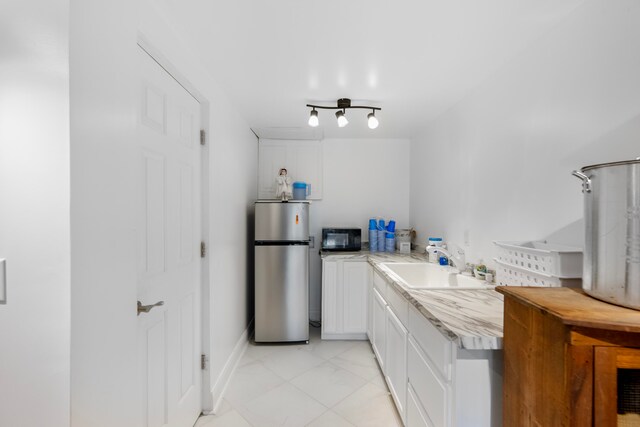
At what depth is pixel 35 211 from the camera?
67cm

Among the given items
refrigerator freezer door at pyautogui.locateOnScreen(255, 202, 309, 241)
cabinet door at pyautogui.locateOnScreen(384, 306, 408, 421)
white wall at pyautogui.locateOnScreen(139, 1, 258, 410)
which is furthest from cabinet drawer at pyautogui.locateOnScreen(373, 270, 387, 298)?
white wall at pyautogui.locateOnScreen(139, 1, 258, 410)

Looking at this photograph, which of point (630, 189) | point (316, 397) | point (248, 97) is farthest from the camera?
point (248, 97)

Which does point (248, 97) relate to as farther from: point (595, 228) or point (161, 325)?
point (595, 228)

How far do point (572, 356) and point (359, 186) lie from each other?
2.95m

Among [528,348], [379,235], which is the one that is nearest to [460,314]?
[528,348]

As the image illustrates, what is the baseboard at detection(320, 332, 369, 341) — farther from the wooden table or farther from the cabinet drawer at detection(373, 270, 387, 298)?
the wooden table

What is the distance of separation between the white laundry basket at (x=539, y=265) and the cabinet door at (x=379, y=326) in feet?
3.32

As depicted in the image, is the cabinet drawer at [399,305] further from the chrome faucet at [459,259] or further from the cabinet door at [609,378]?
the cabinet door at [609,378]

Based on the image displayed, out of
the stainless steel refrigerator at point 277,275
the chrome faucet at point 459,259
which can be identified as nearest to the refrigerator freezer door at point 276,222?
the stainless steel refrigerator at point 277,275

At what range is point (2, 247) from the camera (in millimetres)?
614

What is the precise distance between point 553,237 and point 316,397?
1863 mm

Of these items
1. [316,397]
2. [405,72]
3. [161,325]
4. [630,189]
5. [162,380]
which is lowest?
[316,397]

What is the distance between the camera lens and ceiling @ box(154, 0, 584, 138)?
127cm

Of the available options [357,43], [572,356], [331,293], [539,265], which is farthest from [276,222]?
[572,356]
